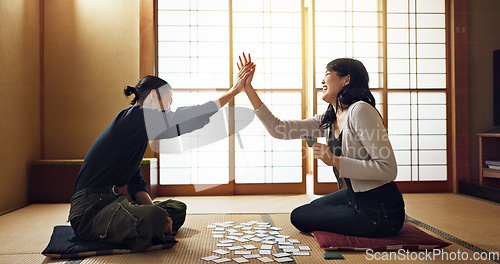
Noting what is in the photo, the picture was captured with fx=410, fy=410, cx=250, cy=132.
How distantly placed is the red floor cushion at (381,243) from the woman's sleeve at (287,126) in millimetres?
761

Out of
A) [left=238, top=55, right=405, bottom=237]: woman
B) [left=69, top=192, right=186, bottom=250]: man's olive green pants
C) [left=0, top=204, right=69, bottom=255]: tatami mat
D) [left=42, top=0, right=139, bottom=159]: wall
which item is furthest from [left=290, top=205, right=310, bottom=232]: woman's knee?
[left=42, top=0, right=139, bottom=159]: wall

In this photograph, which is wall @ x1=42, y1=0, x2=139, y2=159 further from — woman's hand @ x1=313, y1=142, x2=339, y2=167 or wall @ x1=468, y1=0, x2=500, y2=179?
wall @ x1=468, y1=0, x2=500, y2=179

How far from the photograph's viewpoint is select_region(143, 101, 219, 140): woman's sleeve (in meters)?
2.42

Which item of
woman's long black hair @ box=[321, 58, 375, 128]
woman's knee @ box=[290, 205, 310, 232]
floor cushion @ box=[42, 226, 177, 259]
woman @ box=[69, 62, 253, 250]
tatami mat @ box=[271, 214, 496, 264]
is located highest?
woman's long black hair @ box=[321, 58, 375, 128]

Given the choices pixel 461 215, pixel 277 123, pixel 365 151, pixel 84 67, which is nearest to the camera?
pixel 365 151

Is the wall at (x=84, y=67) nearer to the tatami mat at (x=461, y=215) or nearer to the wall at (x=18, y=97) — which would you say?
the wall at (x=18, y=97)

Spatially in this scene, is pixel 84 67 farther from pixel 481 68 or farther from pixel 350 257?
pixel 481 68

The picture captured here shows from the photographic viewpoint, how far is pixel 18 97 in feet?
13.9

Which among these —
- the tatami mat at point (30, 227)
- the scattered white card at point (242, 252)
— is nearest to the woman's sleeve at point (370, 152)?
the scattered white card at point (242, 252)

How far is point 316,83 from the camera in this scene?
5031 mm

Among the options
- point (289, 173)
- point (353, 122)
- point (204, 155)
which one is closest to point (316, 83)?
point (289, 173)

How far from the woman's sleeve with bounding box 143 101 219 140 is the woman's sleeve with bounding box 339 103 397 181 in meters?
0.91

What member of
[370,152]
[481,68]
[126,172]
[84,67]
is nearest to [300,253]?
[370,152]

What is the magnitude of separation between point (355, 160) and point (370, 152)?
101 mm
